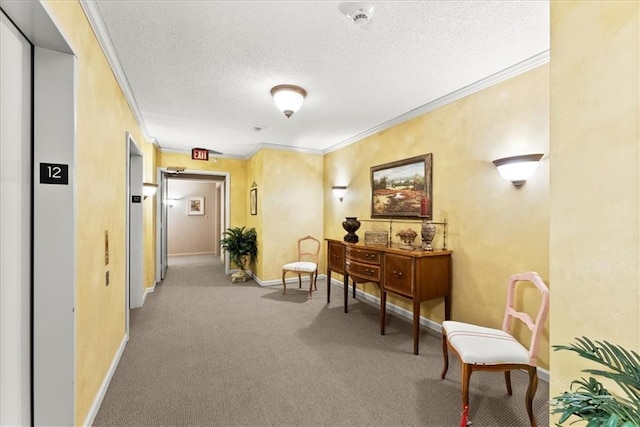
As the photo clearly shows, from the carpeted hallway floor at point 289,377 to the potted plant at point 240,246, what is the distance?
1.67 m

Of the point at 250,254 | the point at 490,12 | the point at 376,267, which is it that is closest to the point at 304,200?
the point at 250,254

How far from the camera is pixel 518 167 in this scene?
2295 mm

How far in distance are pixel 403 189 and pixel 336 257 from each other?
4.36 ft

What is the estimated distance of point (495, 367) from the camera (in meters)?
1.79

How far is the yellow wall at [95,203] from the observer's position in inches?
61.5

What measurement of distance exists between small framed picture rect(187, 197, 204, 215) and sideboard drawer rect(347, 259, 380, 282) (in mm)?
6884

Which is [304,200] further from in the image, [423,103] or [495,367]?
[495,367]

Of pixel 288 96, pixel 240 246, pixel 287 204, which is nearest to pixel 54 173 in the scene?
pixel 288 96

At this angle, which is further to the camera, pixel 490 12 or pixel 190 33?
pixel 190 33

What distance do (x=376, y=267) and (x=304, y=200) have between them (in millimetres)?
2502

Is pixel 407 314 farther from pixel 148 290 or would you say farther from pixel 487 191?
pixel 148 290

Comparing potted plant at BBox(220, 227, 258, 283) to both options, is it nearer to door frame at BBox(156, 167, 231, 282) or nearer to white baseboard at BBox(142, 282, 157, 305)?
door frame at BBox(156, 167, 231, 282)

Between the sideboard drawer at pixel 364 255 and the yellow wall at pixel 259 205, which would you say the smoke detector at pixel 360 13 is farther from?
the yellow wall at pixel 259 205

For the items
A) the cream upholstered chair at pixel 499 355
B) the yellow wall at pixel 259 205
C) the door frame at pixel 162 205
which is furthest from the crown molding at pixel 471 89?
the door frame at pixel 162 205
